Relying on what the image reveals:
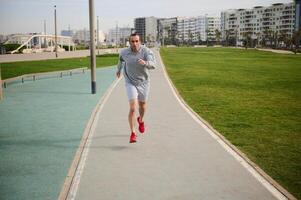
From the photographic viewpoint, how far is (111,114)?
10.4 metres

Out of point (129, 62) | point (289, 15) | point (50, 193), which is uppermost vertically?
point (289, 15)

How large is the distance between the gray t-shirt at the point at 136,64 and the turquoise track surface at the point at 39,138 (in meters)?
1.66

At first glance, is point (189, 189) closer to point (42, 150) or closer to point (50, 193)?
point (50, 193)

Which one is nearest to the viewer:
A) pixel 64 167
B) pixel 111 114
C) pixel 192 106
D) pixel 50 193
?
pixel 50 193

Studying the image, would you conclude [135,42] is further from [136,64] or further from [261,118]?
[261,118]

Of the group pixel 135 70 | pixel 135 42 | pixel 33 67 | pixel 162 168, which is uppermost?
pixel 135 42

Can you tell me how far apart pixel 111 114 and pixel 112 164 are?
451 cm

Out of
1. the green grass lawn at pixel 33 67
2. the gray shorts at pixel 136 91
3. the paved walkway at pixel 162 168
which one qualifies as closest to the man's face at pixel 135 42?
the gray shorts at pixel 136 91

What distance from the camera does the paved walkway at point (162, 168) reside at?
480 cm

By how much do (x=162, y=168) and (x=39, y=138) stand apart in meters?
3.15

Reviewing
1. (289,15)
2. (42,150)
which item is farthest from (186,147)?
(289,15)

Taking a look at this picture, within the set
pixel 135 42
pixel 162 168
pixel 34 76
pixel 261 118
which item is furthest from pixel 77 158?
pixel 34 76

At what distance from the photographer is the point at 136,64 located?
7.48 meters

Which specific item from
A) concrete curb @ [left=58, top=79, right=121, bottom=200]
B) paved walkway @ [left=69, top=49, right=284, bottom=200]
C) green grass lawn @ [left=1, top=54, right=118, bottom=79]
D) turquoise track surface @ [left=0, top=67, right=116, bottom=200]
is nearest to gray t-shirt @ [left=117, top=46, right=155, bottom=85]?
paved walkway @ [left=69, top=49, right=284, bottom=200]
